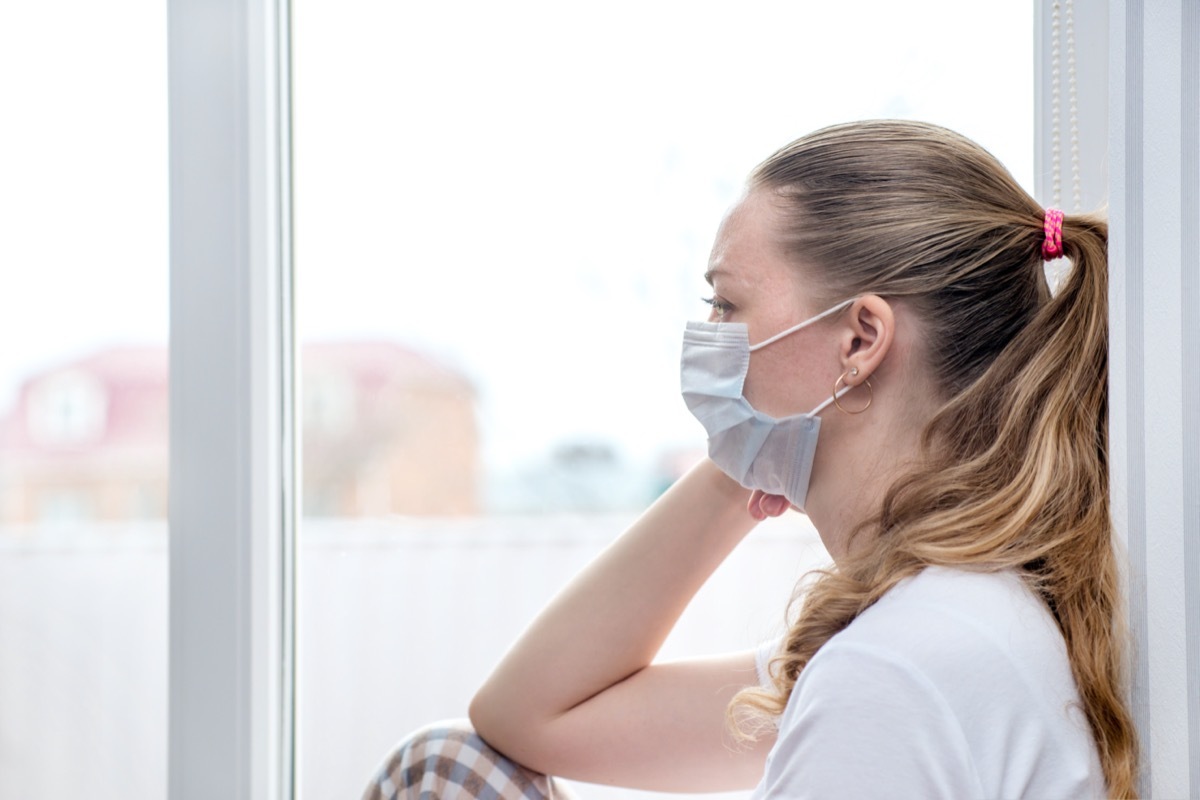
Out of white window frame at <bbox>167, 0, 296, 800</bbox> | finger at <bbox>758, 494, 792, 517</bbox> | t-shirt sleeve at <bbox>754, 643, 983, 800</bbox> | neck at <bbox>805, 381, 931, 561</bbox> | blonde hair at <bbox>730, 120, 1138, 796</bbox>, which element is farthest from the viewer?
white window frame at <bbox>167, 0, 296, 800</bbox>

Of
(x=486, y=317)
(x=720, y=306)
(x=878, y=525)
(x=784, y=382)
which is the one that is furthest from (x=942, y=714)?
(x=486, y=317)

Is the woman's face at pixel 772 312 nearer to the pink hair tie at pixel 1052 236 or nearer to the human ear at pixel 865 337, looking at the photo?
the human ear at pixel 865 337

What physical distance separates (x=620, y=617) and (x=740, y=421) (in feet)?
0.99

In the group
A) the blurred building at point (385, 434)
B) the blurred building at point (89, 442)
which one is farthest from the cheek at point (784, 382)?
the blurred building at point (89, 442)

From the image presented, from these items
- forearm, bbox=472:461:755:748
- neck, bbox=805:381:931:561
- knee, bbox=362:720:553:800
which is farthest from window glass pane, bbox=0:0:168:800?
neck, bbox=805:381:931:561

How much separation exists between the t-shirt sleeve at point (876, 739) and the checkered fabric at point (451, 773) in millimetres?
455

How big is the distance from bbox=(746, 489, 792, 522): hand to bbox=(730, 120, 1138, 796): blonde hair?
0.47 feet

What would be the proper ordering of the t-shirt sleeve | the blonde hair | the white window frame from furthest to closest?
the white window frame < the blonde hair < the t-shirt sleeve

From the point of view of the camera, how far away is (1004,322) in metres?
0.91

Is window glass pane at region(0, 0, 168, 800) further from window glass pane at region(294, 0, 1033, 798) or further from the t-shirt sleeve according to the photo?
the t-shirt sleeve

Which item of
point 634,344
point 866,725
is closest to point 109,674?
point 634,344

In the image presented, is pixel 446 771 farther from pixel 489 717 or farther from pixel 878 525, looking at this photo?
pixel 878 525

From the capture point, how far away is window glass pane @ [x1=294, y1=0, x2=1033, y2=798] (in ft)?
3.96

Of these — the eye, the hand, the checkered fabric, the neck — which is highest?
the eye
